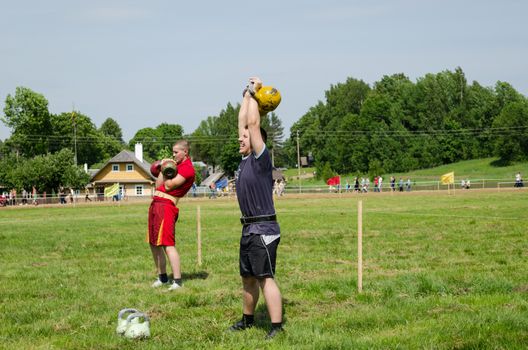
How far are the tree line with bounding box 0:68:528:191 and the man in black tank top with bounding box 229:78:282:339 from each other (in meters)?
75.3

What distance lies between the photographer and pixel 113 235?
18656 mm

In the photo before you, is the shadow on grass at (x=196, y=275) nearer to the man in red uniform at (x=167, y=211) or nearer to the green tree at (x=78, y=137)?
the man in red uniform at (x=167, y=211)

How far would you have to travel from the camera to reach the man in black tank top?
20.6 feet

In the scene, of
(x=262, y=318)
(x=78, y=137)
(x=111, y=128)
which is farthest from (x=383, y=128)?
(x=262, y=318)

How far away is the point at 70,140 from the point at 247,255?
107m

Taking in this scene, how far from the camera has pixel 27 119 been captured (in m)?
91.4

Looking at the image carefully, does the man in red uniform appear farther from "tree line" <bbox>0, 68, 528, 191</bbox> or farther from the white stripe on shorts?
"tree line" <bbox>0, 68, 528, 191</bbox>

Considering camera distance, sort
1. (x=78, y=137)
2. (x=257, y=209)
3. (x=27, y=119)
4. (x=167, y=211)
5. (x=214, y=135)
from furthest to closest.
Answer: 1. (x=214, y=135)
2. (x=78, y=137)
3. (x=27, y=119)
4. (x=167, y=211)
5. (x=257, y=209)

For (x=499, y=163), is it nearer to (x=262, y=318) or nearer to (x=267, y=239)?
(x=262, y=318)

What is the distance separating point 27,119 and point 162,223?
8826 cm

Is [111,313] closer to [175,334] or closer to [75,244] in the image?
[175,334]

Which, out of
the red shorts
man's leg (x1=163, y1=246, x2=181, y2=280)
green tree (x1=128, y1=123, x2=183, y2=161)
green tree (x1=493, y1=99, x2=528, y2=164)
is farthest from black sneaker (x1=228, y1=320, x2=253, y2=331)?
green tree (x1=128, y1=123, x2=183, y2=161)

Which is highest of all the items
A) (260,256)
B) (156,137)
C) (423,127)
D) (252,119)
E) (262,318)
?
(156,137)

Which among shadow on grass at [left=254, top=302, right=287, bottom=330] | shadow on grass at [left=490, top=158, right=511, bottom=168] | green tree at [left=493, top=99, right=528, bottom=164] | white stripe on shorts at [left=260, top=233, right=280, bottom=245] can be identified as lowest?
shadow on grass at [left=254, top=302, right=287, bottom=330]
